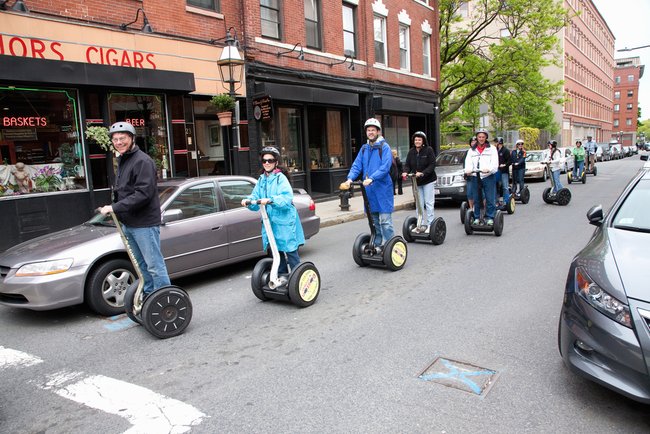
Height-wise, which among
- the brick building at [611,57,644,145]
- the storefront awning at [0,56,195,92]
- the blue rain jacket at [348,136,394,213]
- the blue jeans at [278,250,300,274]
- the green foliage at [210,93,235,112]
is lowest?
the blue jeans at [278,250,300,274]

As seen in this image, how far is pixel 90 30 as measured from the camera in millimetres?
10508

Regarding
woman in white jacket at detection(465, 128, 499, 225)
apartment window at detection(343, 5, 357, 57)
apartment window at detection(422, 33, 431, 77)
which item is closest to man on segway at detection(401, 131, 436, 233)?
woman in white jacket at detection(465, 128, 499, 225)

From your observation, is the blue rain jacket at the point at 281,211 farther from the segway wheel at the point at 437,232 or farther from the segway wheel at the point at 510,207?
the segway wheel at the point at 510,207

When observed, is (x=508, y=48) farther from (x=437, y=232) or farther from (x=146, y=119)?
(x=146, y=119)

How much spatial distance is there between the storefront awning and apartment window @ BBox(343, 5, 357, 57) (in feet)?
25.6

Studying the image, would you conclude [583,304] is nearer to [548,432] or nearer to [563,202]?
[548,432]

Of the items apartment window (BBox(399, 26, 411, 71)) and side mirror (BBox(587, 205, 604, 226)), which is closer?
side mirror (BBox(587, 205, 604, 226))

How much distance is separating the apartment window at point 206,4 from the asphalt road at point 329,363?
8.82m

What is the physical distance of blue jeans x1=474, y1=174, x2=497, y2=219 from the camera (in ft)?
31.4

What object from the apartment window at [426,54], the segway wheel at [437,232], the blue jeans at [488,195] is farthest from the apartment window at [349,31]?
the segway wheel at [437,232]

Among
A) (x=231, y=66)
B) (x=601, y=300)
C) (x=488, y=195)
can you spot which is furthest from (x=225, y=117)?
(x=601, y=300)

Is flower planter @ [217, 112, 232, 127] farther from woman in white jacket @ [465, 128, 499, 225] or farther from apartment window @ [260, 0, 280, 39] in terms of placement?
woman in white jacket @ [465, 128, 499, 225]

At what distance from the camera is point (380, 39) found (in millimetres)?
19812

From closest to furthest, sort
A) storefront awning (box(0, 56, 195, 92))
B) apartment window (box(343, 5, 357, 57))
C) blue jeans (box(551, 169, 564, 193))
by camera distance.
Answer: storefront awning (box(0, 56, 195, 92)), blue jeans (box(551, 169, 564, 193)), apartment window (box(343, 5, 357, 57))
